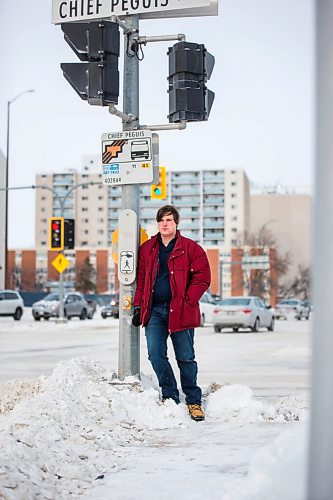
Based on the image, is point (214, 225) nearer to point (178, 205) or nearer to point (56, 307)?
point (178, 205)

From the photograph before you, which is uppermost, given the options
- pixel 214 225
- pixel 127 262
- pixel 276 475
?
pixel 214 225

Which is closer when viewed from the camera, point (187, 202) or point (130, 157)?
point (130, 157)

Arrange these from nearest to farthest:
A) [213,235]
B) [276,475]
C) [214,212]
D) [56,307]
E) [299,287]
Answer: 1. [276,475]
2. [56,307]
3. [299,287]
4. [214,212]
5. [213,235]

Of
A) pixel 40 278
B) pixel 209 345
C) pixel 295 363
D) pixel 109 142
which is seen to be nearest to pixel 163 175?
pixel 209 345

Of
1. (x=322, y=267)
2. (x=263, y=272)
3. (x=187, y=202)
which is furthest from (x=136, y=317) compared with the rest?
(x=187, y=202)

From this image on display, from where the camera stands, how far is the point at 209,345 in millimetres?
20516

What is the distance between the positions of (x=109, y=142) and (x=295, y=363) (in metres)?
7.97

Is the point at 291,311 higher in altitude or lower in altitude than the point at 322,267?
lower

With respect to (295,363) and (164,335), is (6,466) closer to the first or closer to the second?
(164,335)

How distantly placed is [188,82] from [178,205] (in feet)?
439

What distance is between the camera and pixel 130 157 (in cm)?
780

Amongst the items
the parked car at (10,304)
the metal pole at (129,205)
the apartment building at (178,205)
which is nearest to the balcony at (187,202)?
the apartment building at (178,205)

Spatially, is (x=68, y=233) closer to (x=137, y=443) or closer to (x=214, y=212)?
(x=137, y=443)

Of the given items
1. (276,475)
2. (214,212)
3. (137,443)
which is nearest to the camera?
(276,475)
